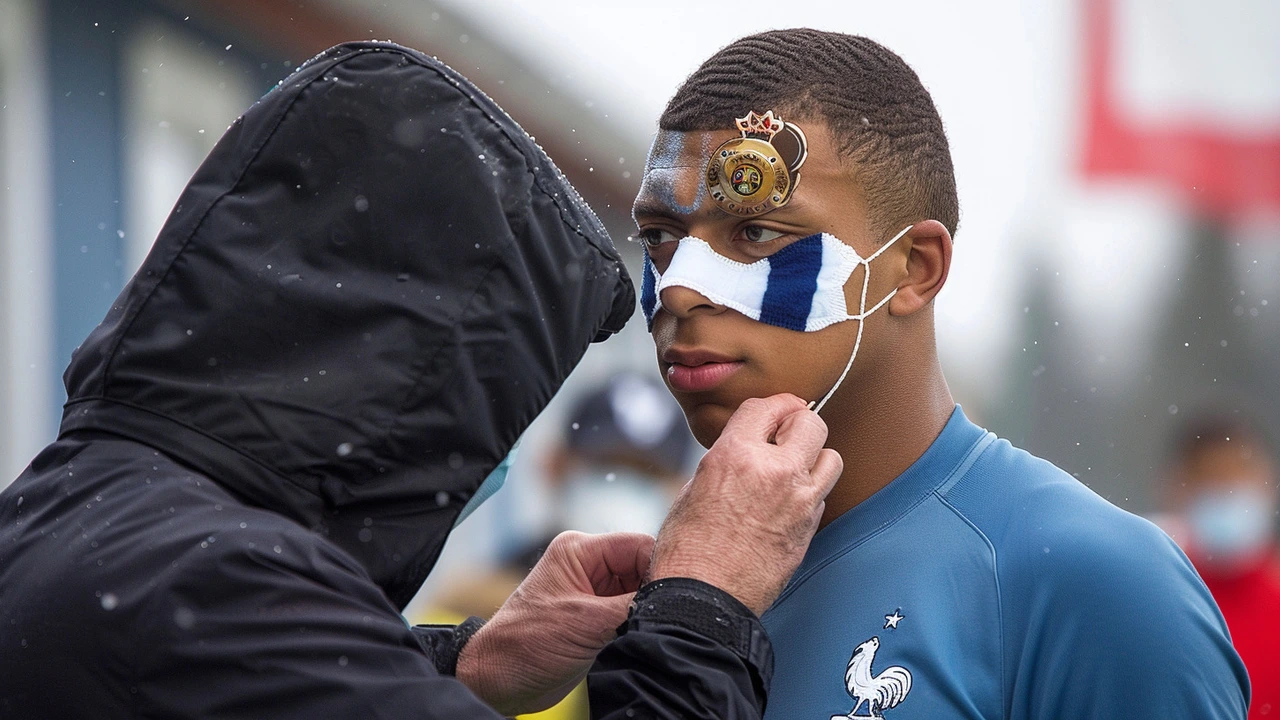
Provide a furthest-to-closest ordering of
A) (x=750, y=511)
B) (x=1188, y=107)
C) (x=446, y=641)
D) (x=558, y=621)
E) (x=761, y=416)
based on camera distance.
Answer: (x=1188, y=107)
(x=446, y=641)
(x=558, y=621)
(x=761, y=416)
(x=750, y=511)

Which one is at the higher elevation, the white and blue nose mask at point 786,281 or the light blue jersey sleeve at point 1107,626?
the white and blue nose mask at point 786,281

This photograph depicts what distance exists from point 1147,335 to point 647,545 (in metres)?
57.0

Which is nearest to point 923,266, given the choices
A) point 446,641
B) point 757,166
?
point 757,166

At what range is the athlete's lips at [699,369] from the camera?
8.94 ft

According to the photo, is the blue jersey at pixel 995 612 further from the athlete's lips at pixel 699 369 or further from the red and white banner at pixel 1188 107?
the red and white banner at pixel 1188 107

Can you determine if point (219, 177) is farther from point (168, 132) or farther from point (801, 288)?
point (168, 132)

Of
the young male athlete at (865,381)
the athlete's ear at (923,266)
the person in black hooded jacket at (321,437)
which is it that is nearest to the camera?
the person in black hooded jacket at (321,437)

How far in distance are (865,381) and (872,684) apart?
24.4 inches

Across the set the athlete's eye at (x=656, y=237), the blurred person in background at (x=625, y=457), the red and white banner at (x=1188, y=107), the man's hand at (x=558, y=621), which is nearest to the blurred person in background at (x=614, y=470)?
the blurred person in background at (x=625, y=457)

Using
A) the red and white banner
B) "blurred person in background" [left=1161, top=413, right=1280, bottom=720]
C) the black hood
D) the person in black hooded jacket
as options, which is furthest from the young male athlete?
the red and white banner

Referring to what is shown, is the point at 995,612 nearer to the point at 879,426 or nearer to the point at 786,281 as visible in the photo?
the point at 879,426

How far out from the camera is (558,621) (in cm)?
302

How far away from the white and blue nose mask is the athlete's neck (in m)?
0.11

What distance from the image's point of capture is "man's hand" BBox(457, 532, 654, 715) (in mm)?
2998
